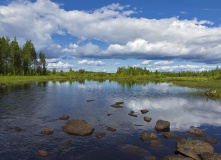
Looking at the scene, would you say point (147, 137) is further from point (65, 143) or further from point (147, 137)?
point (65, 143)

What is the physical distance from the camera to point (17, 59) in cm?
12750

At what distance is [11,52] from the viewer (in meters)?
120

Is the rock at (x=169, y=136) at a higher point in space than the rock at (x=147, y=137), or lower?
lower

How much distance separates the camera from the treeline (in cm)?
11375

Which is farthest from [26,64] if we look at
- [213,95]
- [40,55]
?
[213,95]

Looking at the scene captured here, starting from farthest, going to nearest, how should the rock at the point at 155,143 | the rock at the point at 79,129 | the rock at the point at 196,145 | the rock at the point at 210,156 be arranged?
the rock at the point at 79,129 → the rock at the point at 155,143 → the rock at the point at 196,145 → the rock at the point at 210,156

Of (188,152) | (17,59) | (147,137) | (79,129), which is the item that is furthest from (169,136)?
(17,59)

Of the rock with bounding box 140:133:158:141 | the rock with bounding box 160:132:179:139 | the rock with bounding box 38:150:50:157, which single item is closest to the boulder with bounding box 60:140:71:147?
the rock with bounding box 38:150:50:157

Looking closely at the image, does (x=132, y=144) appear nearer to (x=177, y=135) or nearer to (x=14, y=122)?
(x=177, y=135)

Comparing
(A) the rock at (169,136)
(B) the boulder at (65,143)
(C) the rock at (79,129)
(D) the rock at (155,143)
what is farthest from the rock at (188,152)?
(B) the boulder at (65,143)

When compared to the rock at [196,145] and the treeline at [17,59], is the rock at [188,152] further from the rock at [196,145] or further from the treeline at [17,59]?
the treeline at [17,59]

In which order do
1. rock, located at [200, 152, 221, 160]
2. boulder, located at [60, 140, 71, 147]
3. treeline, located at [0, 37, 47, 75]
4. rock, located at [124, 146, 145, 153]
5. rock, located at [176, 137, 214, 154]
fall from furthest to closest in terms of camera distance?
treeline, located at [0, 37, 47, 75]
boulder, located at [60, 140, 71, 147]
rock, located at [124, 146, 145, 153]
rock, located at [176, 137, 214, 154]
rock, located at [200, 152, 221, 160]

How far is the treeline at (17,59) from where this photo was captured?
114m

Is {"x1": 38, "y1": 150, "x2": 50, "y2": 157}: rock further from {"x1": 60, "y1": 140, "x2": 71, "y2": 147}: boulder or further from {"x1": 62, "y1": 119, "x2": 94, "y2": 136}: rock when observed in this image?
{"x1": 62, "y1": 119, "x2": 94, "y2": 136}: rock
